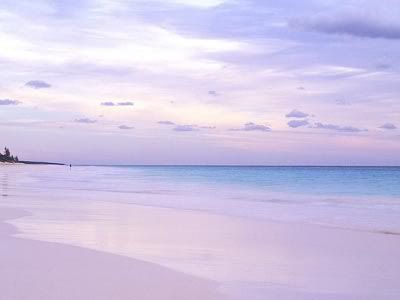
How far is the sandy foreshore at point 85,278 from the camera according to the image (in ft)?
23.2

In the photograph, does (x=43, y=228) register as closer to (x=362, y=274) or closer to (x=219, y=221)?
(x=219, y=221)

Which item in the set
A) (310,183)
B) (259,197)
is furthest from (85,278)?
(310,183)

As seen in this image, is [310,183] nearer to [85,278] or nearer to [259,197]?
[259,197]

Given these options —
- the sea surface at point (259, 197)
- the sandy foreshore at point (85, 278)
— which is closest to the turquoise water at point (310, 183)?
the sea surface at point (259, 197)

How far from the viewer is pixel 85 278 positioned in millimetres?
7879

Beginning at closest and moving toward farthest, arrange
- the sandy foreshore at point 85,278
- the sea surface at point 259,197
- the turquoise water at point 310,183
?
the sandy foreshore at point 85,278 < the sea surface at point 259,197 < the turquoise water at point 310,183

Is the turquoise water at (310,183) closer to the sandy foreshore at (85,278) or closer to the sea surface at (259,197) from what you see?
the sea surface at (259,197)

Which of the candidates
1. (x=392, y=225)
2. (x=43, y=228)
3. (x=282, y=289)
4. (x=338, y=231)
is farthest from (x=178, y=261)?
(x=392, y=225)

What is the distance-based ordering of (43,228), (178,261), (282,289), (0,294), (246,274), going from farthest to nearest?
(43,228) → (178,261) → (246,274) → (282,289) → (0,294)

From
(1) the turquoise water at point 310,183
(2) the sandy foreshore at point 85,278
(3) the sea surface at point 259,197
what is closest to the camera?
(2) the sandy foreshore at point 85,278

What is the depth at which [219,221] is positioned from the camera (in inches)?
656

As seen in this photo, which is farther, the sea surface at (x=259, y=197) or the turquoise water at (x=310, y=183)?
the turquoise water at (x=310, y=183)

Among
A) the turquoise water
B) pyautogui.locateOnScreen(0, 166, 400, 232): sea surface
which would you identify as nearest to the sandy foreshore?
pyautogui.locateOnScreen(0, 166, 400, 232): sea surface

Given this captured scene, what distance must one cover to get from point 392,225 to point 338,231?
2.98 metres
